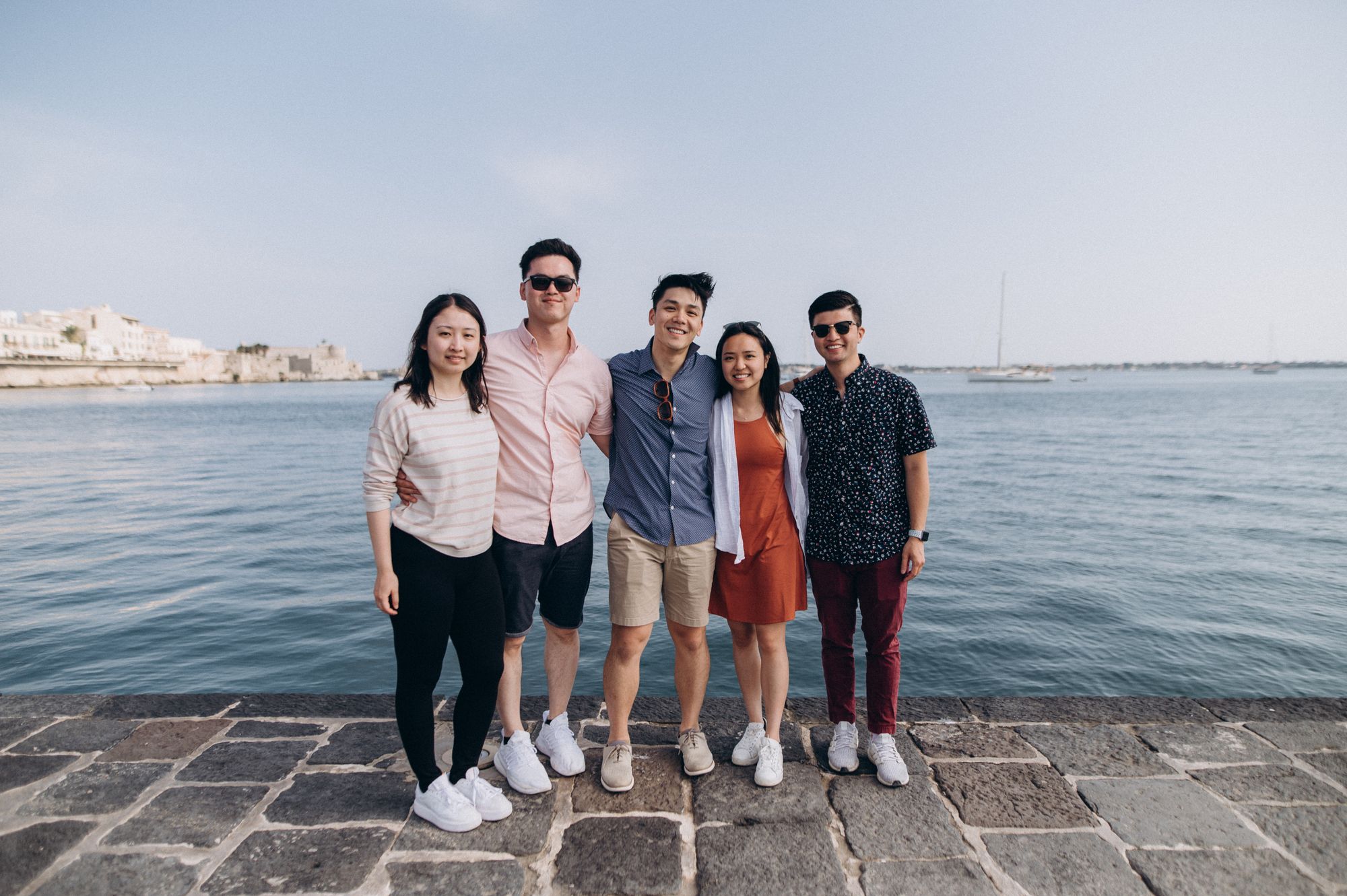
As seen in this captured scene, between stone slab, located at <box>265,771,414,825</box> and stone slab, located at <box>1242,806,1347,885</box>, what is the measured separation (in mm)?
3242

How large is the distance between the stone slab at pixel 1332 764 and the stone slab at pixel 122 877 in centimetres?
443

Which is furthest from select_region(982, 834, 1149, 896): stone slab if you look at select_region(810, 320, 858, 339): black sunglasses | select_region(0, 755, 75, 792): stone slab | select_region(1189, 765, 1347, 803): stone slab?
select_region(0, 755, 75, 792): stone slab

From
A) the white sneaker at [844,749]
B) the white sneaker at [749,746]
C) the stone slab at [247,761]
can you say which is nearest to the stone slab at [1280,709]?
the white sneaker at [844,749]

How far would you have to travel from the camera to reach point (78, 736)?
3246 millimetres

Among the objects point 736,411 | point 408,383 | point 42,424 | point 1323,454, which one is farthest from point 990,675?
point 42,424

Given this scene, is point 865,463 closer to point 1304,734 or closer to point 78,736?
point 1304,734

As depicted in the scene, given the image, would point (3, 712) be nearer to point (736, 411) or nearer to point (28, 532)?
point (736, 411)

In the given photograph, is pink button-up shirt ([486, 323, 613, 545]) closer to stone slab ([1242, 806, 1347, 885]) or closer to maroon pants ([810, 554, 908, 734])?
maroon pants ([810, 554, 908, 734])

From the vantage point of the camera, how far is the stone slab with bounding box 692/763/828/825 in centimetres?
266

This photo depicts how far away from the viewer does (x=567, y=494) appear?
299 cm

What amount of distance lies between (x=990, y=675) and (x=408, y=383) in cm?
665

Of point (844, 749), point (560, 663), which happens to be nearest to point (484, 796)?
point (560, 663)

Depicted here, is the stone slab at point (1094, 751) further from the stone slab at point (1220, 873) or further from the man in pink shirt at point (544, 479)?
the man in pink shirt at point (544, 479)

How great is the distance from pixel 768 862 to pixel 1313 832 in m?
2.02
